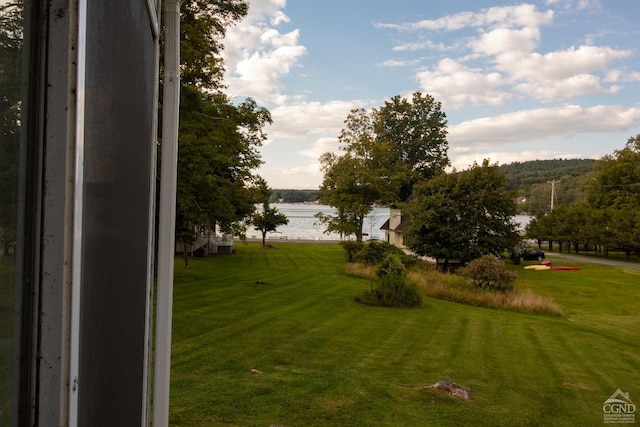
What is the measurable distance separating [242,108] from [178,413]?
12143 mm

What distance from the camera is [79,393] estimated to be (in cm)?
78

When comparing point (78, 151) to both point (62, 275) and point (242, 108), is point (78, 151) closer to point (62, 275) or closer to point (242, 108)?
point (62, 275)

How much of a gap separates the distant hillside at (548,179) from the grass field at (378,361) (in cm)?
4449

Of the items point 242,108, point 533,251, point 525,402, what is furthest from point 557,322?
point 533,251

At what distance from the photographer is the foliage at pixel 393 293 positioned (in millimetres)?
14477

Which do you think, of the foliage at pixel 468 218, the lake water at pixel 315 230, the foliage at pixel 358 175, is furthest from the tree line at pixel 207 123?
the lake water at pixel 315 230

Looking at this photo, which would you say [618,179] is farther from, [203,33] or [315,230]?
[203,33]

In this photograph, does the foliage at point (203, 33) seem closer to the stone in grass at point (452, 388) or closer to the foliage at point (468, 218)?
the stone in grass at point (452, 388)

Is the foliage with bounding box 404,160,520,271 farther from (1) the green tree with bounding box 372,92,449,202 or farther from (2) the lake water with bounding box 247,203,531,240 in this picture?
(1) the green tree with bounding box 372,92,449,202

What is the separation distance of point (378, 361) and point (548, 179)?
105857mm

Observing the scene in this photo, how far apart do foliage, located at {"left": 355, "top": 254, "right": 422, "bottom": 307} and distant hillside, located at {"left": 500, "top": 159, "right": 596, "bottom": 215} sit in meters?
42.8

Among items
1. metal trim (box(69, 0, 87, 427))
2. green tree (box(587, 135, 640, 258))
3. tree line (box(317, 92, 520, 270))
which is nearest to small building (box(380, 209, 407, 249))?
tree line (box(317, 92, 520, 270))

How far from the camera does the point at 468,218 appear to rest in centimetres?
2595

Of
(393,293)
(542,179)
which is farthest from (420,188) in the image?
(542,179)
